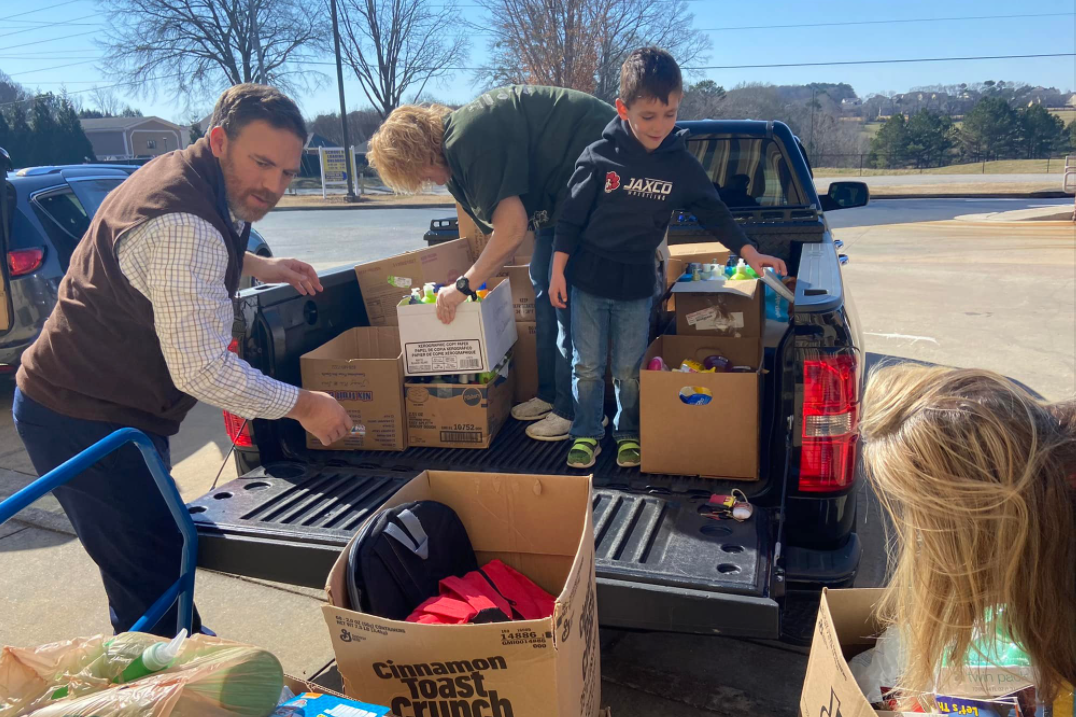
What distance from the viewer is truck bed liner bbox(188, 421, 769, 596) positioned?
7.41ft

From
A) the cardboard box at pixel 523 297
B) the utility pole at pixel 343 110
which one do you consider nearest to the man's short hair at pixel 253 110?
the cardboard box at pixel 523 297

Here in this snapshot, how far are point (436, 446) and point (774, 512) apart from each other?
56.1 inches

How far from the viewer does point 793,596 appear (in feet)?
7.88

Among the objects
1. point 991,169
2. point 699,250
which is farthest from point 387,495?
point 991,169

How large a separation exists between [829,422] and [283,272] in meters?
2.12

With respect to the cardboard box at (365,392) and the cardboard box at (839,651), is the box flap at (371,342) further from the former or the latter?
the cardboard box at (839,651)

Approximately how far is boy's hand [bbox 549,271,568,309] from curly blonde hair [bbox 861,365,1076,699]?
185cm

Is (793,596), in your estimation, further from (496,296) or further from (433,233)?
(433,233)

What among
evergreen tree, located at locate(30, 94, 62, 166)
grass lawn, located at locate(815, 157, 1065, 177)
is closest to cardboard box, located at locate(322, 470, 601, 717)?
evergreen tree, located at locate(30, 94, 62, 166)

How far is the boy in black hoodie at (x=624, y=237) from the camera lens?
304 centimetres

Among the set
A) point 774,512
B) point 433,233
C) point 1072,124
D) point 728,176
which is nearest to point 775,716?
point 774,512

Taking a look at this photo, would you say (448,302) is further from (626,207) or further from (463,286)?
(626,207)

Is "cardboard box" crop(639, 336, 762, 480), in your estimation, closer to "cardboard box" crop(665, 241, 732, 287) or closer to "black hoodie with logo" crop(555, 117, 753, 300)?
"black hoodie with logo" crop(555, 117, 753, 300)

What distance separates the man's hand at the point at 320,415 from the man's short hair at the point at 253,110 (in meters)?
0.78
